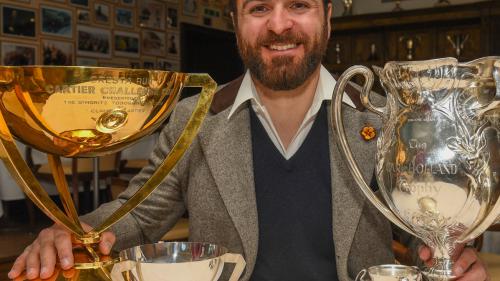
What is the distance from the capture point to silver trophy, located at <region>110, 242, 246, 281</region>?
0.56 meters

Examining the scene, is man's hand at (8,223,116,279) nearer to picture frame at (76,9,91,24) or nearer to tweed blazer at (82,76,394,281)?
tweed blazer at (82,76,394,281)

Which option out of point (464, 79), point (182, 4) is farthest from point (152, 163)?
point (182, 4)

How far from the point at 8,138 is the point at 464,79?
514 mm

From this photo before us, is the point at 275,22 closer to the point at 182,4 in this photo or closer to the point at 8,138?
the point at 8,138

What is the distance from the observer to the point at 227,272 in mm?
670

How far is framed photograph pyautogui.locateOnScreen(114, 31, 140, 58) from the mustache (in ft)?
20.1

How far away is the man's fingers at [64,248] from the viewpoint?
29.3 inches

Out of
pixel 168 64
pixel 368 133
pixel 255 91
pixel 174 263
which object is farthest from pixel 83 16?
pixel 174 263

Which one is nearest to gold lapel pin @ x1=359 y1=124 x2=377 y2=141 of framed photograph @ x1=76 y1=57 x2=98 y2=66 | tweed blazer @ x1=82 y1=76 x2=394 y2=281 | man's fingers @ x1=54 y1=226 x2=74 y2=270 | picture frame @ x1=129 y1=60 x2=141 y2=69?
tweed blazer @ x1=82 y1=76 x2=394 y2=281

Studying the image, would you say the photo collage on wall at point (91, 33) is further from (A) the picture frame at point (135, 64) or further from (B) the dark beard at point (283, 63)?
(B) the dark beard at point (283, 63)

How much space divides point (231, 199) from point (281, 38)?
306 millimetres

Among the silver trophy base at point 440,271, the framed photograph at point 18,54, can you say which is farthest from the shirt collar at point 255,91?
the framed photograph at point 18,54

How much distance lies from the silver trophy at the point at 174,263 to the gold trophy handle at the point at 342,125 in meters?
0.17

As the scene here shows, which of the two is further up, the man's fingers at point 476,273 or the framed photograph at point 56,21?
→ the framed photograph at point 56,21
